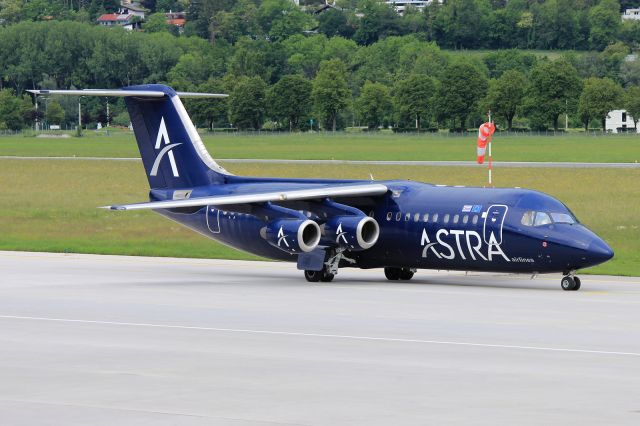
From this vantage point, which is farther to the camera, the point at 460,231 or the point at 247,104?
the point at 247,104

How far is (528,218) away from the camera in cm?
3384

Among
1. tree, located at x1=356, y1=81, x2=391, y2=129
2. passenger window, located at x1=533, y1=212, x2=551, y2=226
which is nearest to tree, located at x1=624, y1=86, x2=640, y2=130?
tree, located at x1=356, y1=81, x2=391, y2=129

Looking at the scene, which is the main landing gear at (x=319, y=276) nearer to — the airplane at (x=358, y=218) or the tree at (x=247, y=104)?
the airplane at (x=358, y=218)

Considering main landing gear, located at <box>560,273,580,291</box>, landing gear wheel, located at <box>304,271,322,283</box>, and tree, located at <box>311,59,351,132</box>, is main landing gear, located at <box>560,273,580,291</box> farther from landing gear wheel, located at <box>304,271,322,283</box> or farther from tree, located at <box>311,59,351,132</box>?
tree, located at <box>311,59,351,132</box>

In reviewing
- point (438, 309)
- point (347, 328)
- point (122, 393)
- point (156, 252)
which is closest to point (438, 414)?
point (122, 393)

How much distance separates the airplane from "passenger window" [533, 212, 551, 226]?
2cm

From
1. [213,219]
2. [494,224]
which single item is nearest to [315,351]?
[494,224]

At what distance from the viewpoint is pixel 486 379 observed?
20.9 meters

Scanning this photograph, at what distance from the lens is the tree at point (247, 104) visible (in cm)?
18812

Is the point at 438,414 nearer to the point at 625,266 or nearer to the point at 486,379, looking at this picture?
the point at 486,379

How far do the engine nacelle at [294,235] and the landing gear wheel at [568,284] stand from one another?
6.27 m

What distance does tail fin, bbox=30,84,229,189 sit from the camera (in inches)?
1574

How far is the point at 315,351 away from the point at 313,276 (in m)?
12.8

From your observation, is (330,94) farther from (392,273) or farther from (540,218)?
(540,218)
